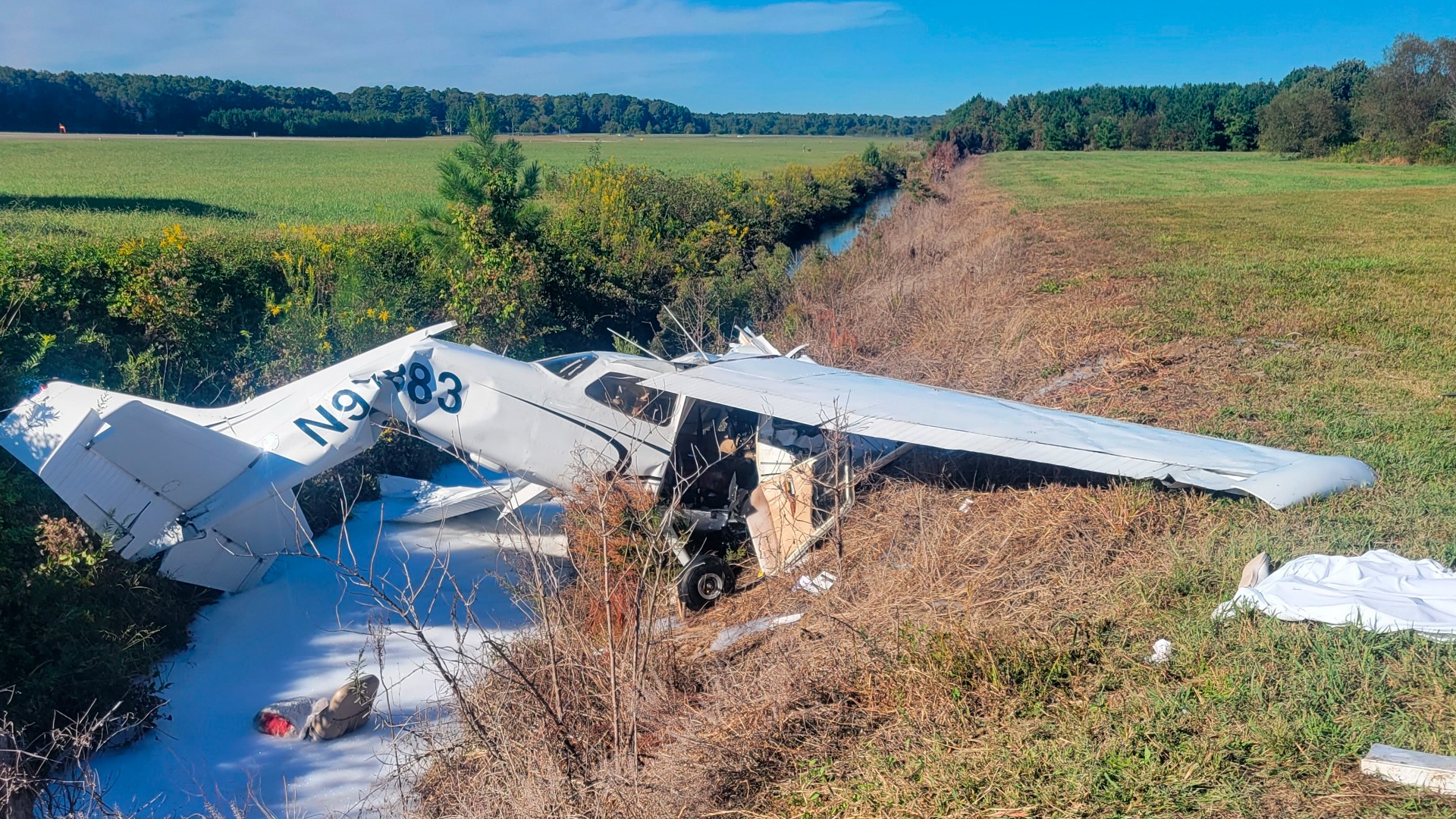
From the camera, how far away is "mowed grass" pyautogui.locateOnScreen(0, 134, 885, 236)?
65.3 ft

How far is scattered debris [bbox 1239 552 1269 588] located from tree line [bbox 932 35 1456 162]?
2577 inches

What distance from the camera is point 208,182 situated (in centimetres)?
3350

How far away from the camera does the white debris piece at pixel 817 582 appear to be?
7.07m

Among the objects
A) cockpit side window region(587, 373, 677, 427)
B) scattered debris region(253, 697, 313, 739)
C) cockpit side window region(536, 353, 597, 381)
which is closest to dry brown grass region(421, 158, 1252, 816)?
cockpit side window region(587, 373, 677, 427)

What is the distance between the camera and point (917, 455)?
28.7 ft

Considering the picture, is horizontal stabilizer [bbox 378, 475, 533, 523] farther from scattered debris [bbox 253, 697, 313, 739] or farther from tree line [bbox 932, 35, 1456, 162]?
tree line [bbox 932, 35, 1456, 162]

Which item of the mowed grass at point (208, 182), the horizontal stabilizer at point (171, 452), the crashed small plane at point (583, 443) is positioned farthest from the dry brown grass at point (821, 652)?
the mowed grass at point (208, 182)

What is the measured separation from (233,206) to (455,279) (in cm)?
1468

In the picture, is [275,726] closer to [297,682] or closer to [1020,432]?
[297,682]

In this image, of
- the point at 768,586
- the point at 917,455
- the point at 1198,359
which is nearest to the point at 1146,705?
the point at 768,586

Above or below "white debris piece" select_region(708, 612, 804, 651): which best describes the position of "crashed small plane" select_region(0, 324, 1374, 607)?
above

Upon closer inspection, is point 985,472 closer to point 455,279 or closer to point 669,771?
point 669,771

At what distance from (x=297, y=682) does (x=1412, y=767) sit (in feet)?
24.0

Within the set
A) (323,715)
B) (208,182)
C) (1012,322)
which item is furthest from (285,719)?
(208,182)
